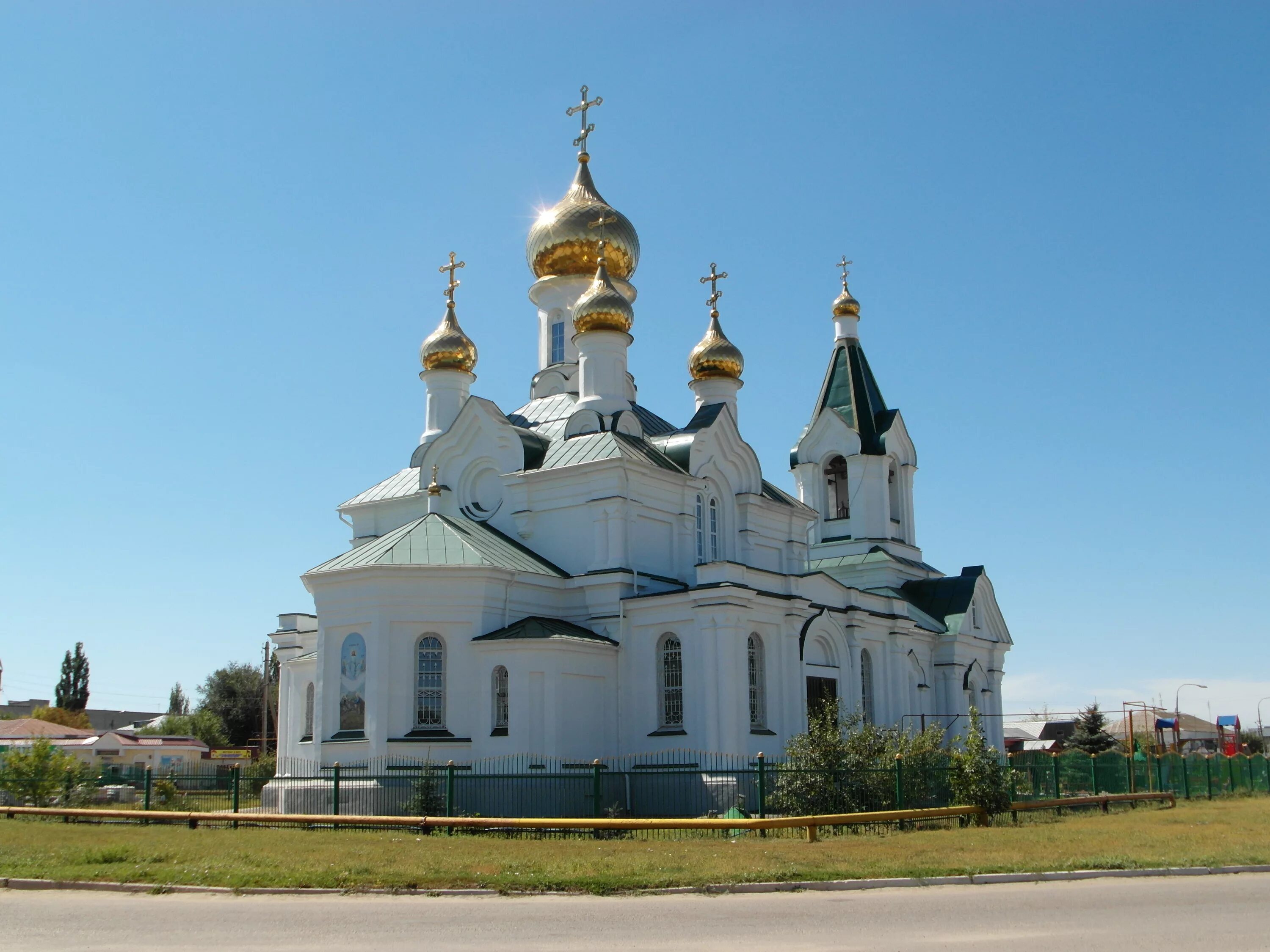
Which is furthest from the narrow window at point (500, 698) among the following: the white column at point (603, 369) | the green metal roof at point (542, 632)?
the white column at point (603, 369)

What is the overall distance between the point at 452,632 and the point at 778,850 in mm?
9574

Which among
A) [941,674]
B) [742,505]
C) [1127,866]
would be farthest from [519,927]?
[941,674]

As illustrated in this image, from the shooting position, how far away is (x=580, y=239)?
29.5 meters

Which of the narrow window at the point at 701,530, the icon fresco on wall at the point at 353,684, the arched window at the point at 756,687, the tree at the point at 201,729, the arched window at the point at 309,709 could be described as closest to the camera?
the icon fresco on wall at the point at 353,684

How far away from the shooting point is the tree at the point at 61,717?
57906 mm

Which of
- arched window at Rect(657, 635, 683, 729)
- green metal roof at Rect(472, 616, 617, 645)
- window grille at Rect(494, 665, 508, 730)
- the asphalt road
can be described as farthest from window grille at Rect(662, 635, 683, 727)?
the asphalt road

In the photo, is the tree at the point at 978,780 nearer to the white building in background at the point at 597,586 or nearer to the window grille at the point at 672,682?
the white building in background at the point at 597,586

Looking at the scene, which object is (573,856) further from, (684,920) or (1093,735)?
(1093,735)

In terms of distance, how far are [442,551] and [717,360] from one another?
9.63 metres

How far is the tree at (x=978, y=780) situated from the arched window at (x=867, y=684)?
7.78m

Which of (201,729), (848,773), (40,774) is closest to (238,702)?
(201,729)

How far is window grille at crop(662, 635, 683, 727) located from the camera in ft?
71.9

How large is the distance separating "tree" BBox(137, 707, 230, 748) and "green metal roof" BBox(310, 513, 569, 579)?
114 ft

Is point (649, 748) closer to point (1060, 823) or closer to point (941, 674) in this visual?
point (1060, 823)
